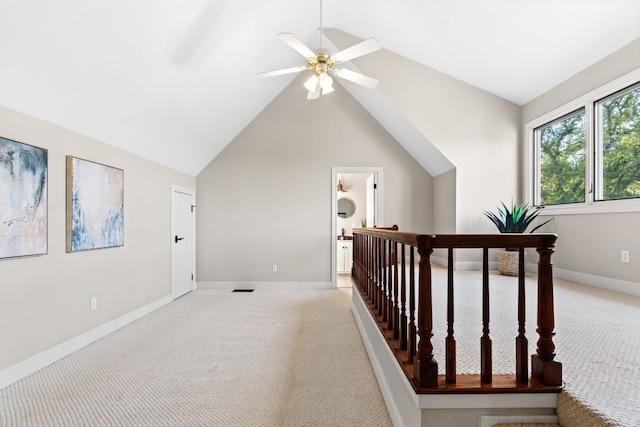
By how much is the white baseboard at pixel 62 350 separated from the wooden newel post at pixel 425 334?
271 centimetres

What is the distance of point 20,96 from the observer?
222 cm

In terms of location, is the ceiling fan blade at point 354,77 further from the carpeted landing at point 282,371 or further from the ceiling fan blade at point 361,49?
the carpeted landing at point 282,371

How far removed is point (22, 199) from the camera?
2.31m

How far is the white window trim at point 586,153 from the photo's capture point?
3.09 meters

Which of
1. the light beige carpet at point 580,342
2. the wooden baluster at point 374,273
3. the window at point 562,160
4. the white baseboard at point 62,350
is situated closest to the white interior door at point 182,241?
the white baseboard at point 62,350

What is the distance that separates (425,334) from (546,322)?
49cm

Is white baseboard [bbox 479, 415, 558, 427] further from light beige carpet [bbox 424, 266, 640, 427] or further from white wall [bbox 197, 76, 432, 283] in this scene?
white wall [bbox 197, 76, 432, 283]

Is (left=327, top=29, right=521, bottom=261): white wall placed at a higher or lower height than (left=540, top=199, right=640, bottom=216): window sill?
higher

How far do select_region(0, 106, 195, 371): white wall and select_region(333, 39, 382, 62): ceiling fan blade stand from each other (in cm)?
241

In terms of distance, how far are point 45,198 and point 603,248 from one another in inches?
202

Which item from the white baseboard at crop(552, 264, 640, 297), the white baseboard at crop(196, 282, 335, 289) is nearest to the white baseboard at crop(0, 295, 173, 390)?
the white baseboard at crop(196, 282, 335, 289)

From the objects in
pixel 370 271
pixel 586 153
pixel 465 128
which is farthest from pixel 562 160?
pixel 370 271

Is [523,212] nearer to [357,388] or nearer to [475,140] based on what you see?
[475,140]

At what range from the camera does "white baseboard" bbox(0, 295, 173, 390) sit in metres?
2.25
